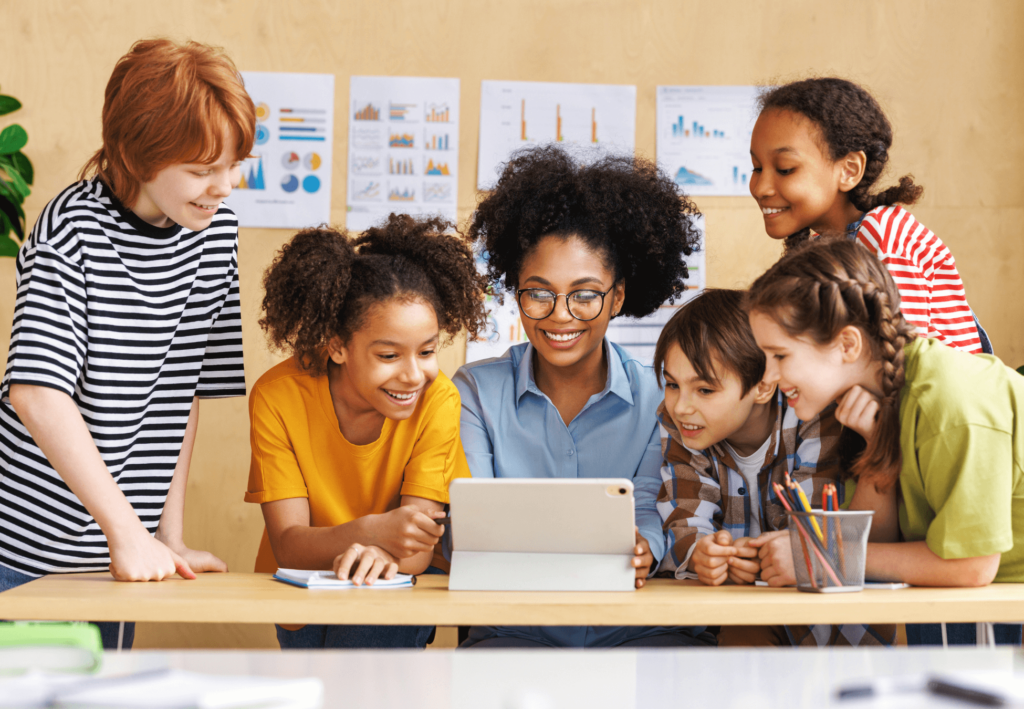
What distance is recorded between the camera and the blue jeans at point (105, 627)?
1242mm

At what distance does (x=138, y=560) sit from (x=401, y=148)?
5.29ft

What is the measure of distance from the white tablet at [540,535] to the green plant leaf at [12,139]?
75.4 inches

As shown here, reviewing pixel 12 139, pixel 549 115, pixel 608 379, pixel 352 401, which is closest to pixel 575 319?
pixel 608 379

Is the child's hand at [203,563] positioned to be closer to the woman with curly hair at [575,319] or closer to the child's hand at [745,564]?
the woman with curly hair at [575,319]

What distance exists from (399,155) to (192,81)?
1269 mm

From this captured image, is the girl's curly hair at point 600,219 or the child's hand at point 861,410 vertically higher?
the girl's curly hair at point 600,219

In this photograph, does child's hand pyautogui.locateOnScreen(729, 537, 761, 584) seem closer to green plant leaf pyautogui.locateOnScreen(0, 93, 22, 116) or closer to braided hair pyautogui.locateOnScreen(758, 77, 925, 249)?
braided hair pyautogui.locateOnScreen(758, 77, 925, 249)

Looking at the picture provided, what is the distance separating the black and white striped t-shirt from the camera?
1.29 metres

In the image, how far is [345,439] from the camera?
5.07ft

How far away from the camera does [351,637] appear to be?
1445 mm

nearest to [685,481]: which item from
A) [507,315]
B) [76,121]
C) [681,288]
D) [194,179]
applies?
[681,288]

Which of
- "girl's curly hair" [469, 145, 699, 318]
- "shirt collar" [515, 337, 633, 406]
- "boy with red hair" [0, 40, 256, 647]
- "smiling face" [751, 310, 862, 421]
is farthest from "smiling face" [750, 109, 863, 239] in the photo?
"boy with red hair" [0, 40, 256, 647]

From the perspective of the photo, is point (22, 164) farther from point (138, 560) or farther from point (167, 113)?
point (138, 560)

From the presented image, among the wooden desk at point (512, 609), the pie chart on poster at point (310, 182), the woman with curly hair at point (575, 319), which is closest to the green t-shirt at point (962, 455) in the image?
the wooden desk at point (512, 609)
